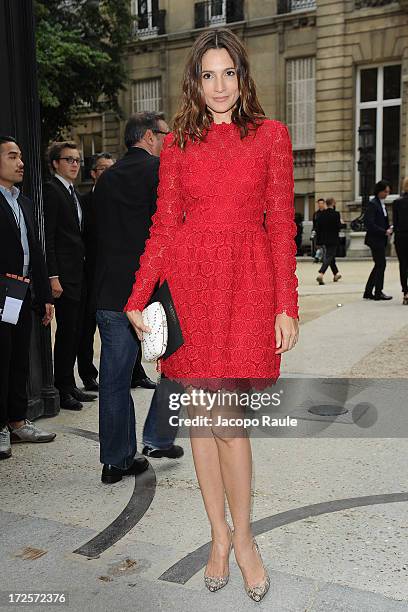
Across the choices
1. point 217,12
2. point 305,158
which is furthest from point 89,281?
point 217,12

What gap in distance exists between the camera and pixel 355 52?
23.9 meters

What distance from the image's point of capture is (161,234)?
241cm

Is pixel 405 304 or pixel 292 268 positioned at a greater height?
pixel 292 268

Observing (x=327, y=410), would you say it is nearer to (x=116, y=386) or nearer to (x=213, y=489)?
(x=116, y=386)

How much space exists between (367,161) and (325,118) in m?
3.19

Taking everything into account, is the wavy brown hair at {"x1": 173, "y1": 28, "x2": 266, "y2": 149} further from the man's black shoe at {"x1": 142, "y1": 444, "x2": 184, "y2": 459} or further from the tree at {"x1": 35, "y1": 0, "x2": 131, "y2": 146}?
the tree at {"x1": 35, "y1": 0, "x2": 131, "y2": 146}

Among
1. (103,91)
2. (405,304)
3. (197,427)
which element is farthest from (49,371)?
(103,91)

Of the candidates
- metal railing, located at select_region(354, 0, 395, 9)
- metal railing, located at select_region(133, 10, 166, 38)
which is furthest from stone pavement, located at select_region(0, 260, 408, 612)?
metal railing, located at select_region(133, 10, 166, 38)

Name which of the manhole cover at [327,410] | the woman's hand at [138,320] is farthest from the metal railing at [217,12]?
the woman's hand at [138,320]

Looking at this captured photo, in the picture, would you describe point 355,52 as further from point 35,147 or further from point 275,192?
point 275,192

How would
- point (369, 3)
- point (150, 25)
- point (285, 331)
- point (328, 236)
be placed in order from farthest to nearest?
point (150, 25)
point (369, 3)
point (328, 236)
point (285, 331)

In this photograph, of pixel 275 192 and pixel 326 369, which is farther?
pixel 326 369

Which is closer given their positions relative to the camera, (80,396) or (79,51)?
(80,396)

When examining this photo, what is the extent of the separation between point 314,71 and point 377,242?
1754 centimetres
